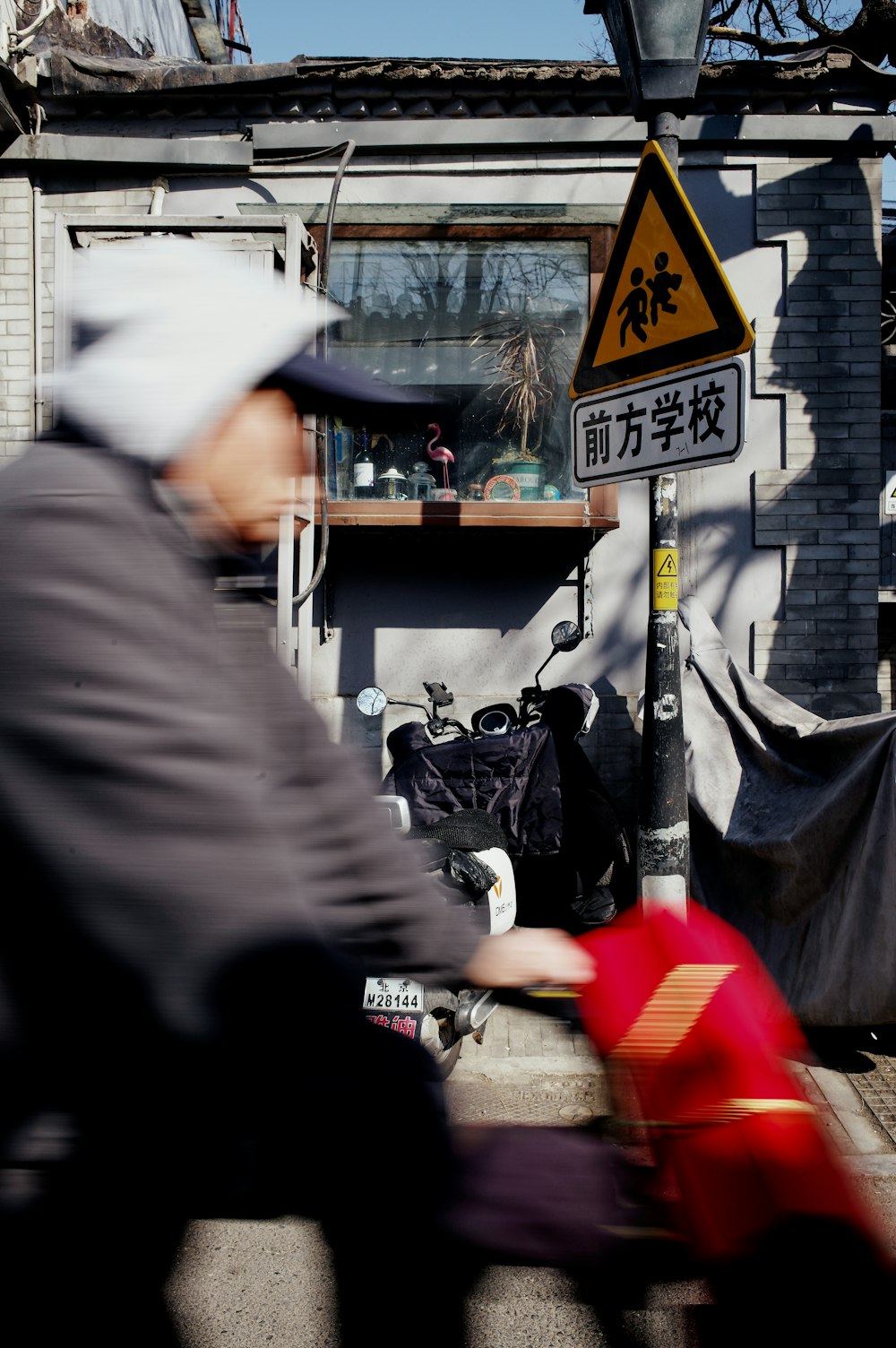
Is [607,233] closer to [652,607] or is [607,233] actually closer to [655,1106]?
[652,607]

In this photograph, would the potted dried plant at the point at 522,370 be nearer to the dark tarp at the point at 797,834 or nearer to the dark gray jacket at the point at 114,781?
Answer: the dark tarp at the point at 797,834

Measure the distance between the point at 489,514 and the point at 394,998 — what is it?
330 centimetres

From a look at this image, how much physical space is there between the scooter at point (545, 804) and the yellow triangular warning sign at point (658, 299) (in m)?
2.00

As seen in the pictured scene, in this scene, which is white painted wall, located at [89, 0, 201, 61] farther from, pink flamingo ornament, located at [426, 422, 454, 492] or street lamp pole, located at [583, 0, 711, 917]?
street lamp pole, located at [583, 0, 711, 917]

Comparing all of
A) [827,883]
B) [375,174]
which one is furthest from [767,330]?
[827,883]

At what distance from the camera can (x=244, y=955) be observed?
120 centimetres

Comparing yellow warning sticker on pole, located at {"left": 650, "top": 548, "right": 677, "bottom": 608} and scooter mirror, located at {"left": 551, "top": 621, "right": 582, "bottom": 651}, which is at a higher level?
yellow warning sticker on pole, located at {"left": 650, "top": 548, "right": 677, "bottom": 608}

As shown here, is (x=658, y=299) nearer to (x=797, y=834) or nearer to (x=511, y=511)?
(x=797, y=834)

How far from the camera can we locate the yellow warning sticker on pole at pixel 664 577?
417 centimetres

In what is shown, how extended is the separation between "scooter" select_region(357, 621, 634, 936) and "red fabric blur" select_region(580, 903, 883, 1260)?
3.59m

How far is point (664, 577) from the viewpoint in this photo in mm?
4184

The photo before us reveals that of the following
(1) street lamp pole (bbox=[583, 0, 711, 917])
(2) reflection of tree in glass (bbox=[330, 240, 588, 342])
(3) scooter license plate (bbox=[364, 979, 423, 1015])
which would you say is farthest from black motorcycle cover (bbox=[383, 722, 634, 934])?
(2) reflection of tree in glass (bbox=[330, 240, 588, 342])

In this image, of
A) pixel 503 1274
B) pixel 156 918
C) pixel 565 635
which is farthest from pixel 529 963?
pixel 565 635

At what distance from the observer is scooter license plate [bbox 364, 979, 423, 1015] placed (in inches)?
145
